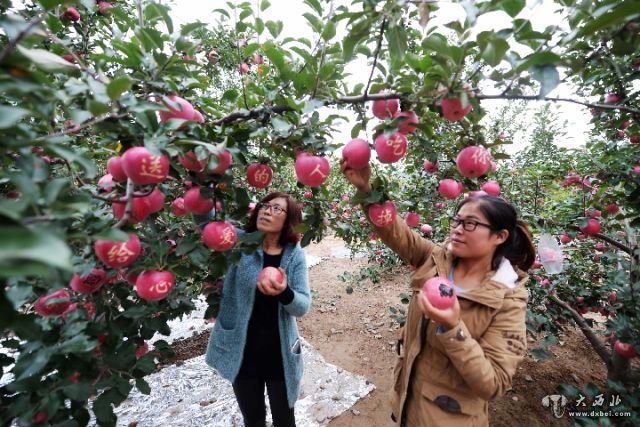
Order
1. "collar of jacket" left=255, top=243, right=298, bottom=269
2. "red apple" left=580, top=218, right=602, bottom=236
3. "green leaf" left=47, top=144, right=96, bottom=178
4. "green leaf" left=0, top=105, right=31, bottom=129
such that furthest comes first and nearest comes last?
"red apple" left=580, top=218, right=602, bottom=236
"collar of jacket" left=255, top=243, right=298, bottom=269
"green leaf" left=47, top=144, right=96, bottom=178
"green leaf" left=0, top=105, right=31, bottom=129

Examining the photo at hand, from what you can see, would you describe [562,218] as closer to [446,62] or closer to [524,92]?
[524,92]

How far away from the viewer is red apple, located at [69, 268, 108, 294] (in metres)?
0.99

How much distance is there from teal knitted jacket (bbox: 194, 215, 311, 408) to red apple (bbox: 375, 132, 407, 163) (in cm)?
84

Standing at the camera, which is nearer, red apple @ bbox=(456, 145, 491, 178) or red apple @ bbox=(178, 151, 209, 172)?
red apple @ bbox=(178, 151, 209, 172)

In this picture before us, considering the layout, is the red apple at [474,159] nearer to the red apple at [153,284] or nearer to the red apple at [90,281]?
the red apple at [153,284]

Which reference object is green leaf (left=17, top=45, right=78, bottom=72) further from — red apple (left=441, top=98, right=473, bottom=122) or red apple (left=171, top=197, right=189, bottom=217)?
red apple (left=441, top=98, right=473, bottom=122)

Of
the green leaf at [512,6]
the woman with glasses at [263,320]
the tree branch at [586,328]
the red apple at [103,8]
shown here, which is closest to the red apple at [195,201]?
the woman with glasses at [263,320]

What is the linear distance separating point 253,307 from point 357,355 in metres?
2.18

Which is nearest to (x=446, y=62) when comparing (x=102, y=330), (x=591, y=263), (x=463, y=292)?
(x=463, y=292)

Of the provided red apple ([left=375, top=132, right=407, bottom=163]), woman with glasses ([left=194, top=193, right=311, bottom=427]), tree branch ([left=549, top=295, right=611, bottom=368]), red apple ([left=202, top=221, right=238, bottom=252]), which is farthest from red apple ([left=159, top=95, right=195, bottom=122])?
tree branch ([left=549, top=295, right=611, bottom=368])

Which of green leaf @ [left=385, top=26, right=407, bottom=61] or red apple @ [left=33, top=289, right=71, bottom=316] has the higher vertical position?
green leaf @ [left=385, top=26, right=407, bottom=61]

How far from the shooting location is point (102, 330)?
0.91 metres

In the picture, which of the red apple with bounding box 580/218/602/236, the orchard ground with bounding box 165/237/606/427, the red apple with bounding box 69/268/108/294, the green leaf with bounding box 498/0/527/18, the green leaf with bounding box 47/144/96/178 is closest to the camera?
the green leaf with bounding box 47/144/96/178

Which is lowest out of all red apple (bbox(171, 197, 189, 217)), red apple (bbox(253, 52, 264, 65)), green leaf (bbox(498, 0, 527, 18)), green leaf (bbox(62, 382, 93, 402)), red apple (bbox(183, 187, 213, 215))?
green leaf (bbox(62, 382, 93, 402))
